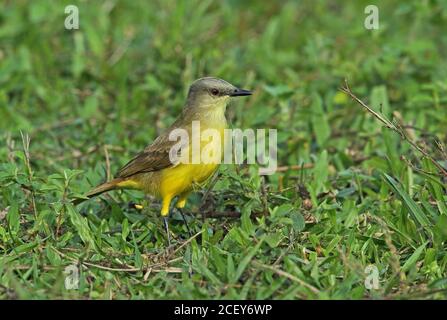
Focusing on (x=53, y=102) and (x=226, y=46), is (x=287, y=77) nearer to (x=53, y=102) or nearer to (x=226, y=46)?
(x=226, y=46)

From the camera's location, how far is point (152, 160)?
6.39 m

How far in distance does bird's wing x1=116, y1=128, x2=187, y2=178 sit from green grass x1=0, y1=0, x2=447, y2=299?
0.26m

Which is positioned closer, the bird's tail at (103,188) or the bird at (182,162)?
the bird at (182,162)

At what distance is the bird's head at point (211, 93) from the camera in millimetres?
6500

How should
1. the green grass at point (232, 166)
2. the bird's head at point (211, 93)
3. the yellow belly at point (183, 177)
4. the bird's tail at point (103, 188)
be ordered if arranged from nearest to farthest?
the green grass at point (232, 166) → the yellow belly at point (183, 177) → the bird's tail at point (103, 188) → the bird's head at point (211, 93)

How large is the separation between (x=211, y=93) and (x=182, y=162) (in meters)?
0.66

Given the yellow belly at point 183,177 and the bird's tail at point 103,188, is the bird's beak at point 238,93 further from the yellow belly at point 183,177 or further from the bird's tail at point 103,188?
the bird's tail at point 103,188

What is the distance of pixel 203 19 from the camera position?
984 centimetres

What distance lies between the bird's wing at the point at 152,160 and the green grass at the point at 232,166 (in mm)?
258

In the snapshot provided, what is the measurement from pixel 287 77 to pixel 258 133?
1.94 metres

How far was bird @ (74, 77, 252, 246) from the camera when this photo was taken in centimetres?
612

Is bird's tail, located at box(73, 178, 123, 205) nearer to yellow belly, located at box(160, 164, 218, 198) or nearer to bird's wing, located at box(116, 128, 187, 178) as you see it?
bird's wing, located at box(116, 128, 187, 178)

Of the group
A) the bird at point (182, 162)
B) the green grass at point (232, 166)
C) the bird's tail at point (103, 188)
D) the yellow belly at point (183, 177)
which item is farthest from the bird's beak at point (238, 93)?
the bird's tail at point (103, 188)

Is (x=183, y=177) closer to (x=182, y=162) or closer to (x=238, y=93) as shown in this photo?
(x=182, y=162)
